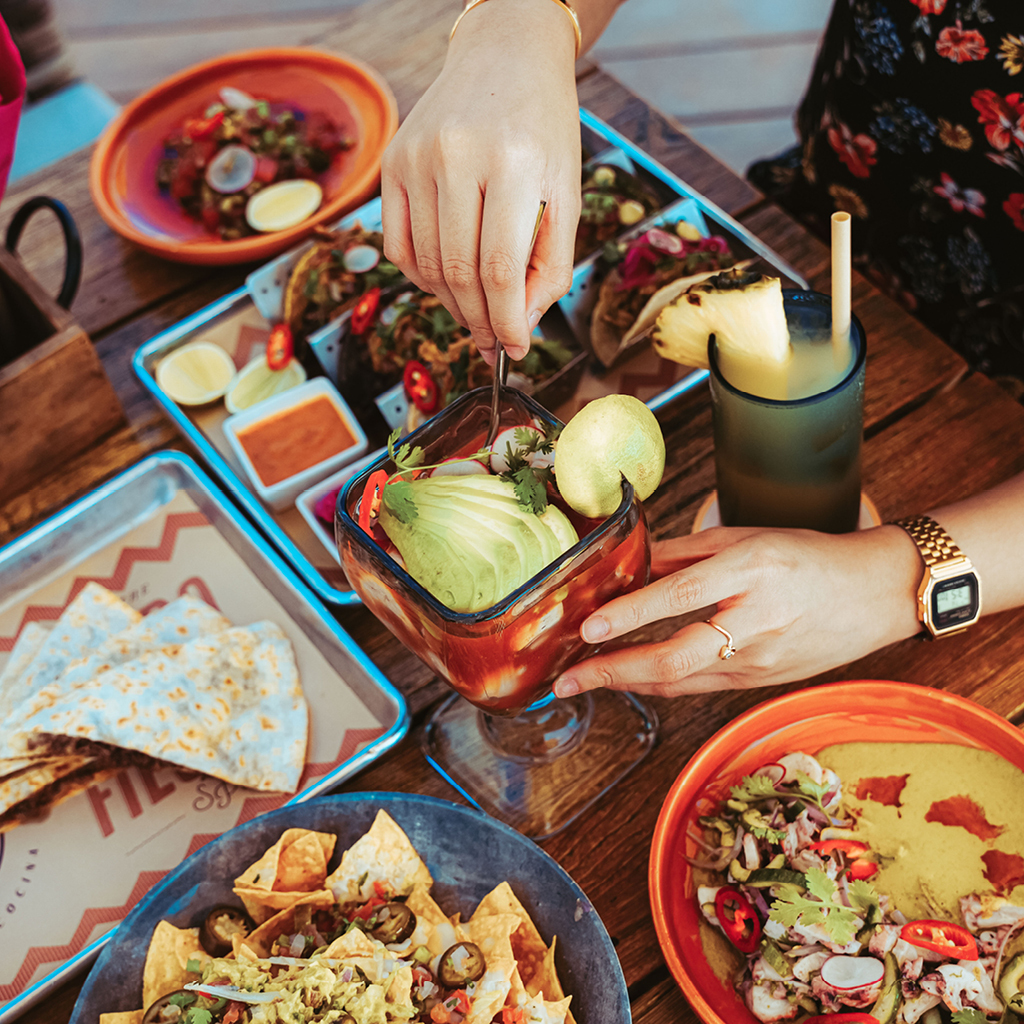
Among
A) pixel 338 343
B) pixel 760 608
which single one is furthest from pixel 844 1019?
pixel 338 343

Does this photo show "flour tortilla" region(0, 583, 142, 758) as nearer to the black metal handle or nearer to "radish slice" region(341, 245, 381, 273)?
the black metal handle

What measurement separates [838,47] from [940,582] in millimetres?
1121

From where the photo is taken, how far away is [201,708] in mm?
1287

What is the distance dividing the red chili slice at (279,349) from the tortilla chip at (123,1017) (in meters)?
1.00

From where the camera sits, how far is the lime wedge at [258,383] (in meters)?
1.64

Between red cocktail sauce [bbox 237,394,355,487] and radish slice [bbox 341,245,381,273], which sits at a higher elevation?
radish slice [bbox 341,245,381,273]

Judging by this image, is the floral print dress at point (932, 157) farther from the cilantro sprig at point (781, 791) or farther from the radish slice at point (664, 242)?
the cilantro sprig at point (781, 791)

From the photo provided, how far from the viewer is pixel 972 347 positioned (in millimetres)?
1883

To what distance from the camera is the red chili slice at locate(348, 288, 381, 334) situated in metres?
1.61

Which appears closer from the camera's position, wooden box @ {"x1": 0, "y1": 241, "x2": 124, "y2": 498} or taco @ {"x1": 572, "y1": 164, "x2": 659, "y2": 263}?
wooden box @ {"x1": 0, "y1": 241, "x2": 124, "y2": 498}

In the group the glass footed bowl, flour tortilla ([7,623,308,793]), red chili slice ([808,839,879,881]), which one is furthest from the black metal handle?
red chili slice ([808,839,879,881])

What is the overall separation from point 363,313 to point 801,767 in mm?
984

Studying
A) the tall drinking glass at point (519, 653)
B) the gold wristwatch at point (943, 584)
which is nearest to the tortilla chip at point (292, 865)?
the tall drinking glass at point (519, 653)

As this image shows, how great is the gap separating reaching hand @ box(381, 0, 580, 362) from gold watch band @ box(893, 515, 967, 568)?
532 mm
